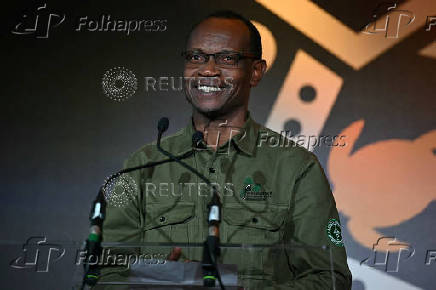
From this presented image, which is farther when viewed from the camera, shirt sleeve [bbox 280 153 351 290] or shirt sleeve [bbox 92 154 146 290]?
shirt sleeve [bbox 92 154 146 290]

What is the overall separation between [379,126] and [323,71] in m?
0.41

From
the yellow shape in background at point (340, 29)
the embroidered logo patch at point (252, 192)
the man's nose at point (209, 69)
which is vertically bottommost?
the embroidered logo patch at point (252, 192)

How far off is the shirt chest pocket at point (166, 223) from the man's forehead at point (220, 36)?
66cm

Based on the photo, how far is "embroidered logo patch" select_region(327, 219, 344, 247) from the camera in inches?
92.7

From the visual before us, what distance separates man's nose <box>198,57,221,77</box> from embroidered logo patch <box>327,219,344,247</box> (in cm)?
75

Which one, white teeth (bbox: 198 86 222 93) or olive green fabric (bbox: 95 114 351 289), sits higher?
white teeth (bbox: 198 86 222 93)

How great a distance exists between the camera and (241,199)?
2.59m

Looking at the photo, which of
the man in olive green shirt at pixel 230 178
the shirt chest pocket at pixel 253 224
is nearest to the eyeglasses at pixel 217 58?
the man in olive green shirt at pixel 230 178

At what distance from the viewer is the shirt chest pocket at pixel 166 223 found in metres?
2.53

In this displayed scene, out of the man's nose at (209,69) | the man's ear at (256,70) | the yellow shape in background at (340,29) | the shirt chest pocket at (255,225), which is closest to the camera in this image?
the shirt chest pocket at (255,225)

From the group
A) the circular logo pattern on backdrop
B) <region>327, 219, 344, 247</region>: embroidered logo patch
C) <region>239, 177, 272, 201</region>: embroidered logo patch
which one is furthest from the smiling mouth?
the circular logo pattern on backdrop

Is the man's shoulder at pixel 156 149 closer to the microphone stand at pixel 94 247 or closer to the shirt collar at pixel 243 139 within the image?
the shirt collar at pixel 243 139

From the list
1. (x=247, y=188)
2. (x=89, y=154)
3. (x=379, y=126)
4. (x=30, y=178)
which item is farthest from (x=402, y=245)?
(x=30, y=178)

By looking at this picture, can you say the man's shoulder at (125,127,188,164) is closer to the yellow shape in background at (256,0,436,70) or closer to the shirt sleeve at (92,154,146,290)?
the shirt sleeve at (92,154,146,290)
